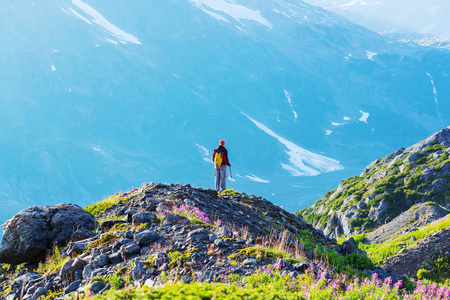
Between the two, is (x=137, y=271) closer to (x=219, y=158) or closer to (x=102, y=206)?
(x=102, y=206)

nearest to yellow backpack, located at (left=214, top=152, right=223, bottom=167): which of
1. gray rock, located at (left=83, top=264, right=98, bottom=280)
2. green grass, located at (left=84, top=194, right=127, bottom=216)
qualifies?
green grass, located at (left=84, top=194, right=127, bottom=216)

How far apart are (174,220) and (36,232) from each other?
4971 millimetres

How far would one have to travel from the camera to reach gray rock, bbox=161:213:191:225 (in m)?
12.1

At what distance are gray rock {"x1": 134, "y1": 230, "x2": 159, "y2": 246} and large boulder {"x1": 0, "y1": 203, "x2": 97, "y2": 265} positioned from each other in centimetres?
405

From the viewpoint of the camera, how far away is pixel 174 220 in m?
12.3

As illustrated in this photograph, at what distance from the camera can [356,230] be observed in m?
58.3

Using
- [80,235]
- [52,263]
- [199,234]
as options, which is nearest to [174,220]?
[199,234]

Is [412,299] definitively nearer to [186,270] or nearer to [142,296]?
[186,270]

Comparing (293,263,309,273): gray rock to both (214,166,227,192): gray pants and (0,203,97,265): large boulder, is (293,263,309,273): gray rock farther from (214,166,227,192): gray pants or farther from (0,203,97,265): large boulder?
(214,166,227,192): gray pants

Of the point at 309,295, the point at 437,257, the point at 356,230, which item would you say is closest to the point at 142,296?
the point at 309,295

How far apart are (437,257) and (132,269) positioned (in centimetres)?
1563

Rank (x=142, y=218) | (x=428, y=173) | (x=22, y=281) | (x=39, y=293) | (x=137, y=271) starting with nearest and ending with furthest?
(x=137, y=271)
(x=39, y=293)
(x=22, y=281)
(x=142, y=218)
(x=428, y=173)

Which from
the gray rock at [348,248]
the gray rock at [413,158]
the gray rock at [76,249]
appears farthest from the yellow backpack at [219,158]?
the gray rock at [413,158]

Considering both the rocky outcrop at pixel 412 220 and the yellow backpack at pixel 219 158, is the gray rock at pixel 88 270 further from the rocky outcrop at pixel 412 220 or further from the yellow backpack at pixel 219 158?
the rocky outcrop at pixel 412 220
